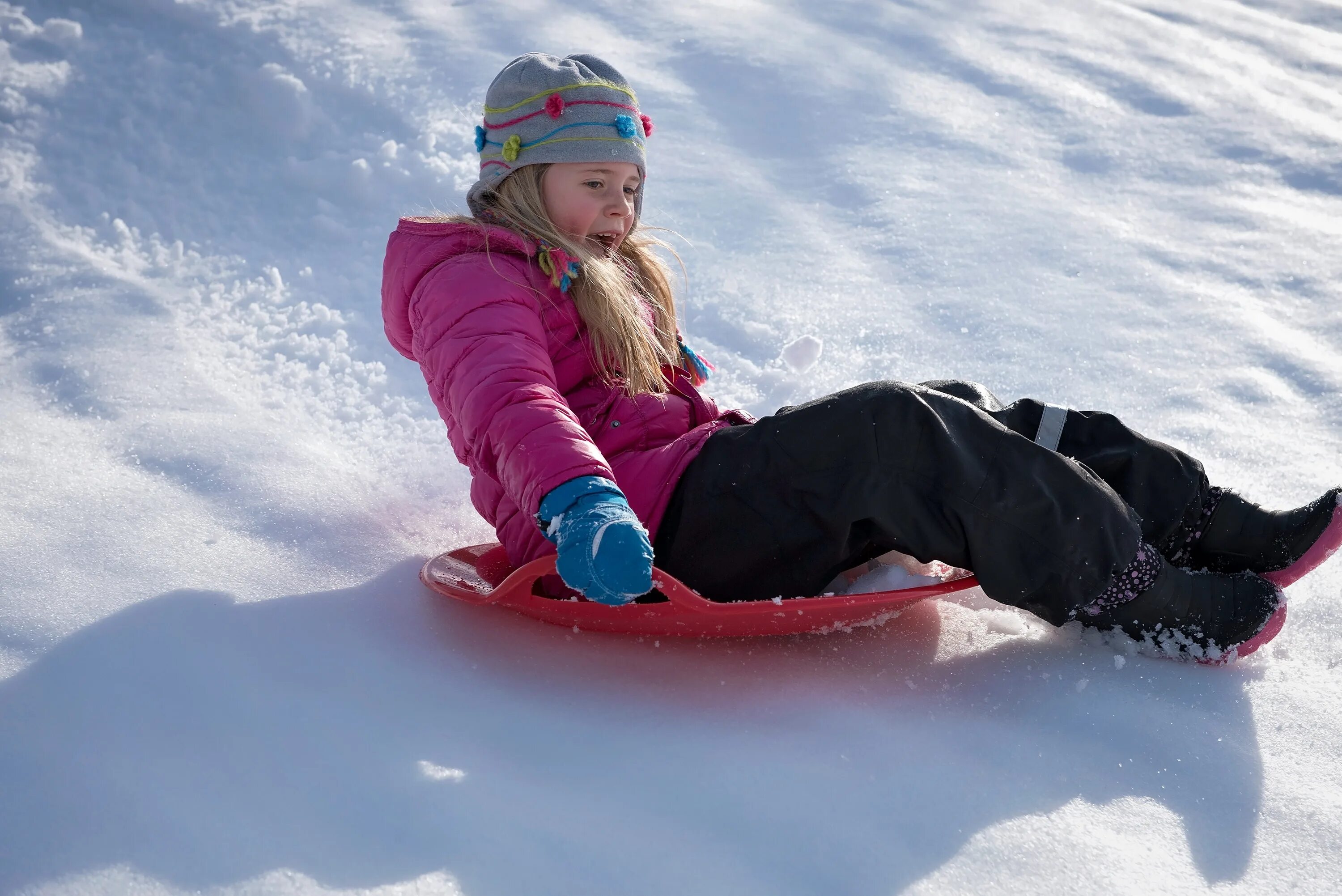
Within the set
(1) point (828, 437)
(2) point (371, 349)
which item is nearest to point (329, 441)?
(2) point (371, 349)

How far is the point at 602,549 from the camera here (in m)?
1.36

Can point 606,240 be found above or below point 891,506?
above

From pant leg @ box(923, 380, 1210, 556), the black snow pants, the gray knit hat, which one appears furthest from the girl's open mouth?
pant leg @ box(923, 380, 1210, 556)

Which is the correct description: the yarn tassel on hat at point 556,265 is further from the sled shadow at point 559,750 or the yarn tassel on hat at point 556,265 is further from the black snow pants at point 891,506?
the sled shadow at point 559,750

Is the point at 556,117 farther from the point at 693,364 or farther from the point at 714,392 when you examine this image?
the point at 714,392

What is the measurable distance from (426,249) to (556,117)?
0.30 meters

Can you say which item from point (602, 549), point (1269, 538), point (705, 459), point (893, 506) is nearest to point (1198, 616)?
point (1269, 538)

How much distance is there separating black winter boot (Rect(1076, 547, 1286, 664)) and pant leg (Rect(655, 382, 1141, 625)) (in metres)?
0.09

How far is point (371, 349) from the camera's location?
8.76 ft

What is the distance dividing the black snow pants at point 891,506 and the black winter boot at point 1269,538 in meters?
0.17

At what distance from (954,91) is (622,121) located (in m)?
2.54

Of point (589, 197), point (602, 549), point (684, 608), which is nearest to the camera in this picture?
point (602, 549)

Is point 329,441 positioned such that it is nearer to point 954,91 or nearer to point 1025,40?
point 954,91

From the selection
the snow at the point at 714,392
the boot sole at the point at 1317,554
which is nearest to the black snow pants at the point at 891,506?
the snow at the point at 714,392
